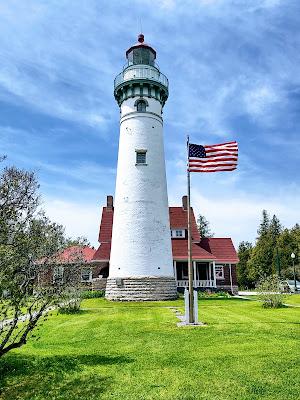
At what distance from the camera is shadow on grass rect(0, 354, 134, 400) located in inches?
252

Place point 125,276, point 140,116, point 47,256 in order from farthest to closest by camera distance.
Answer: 1. point 140,116
2. point 125,276
3. point 47,256

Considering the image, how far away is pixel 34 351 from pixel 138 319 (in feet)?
21.4

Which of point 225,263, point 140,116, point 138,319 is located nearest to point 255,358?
point 138,319

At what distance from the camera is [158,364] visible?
8.01m

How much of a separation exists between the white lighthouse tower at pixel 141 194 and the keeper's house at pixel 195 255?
7.51 metres

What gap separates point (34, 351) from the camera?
9.66 meters

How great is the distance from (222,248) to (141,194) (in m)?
16.3

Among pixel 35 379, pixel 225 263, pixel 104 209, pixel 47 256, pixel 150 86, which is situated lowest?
pixel 35 379

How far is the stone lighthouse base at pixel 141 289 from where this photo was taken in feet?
80.1

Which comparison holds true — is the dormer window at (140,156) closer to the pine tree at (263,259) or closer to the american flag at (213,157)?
the american flag at (213,157)

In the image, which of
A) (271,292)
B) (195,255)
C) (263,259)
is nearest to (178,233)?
(195,255)

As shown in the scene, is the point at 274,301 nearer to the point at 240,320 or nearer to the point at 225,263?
the point at 240,320

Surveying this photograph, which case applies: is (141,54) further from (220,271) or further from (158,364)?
(158,364)

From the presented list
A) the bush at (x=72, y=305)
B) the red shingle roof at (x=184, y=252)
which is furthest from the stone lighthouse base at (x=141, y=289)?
the red shingle roof at (x=184, y=252)
